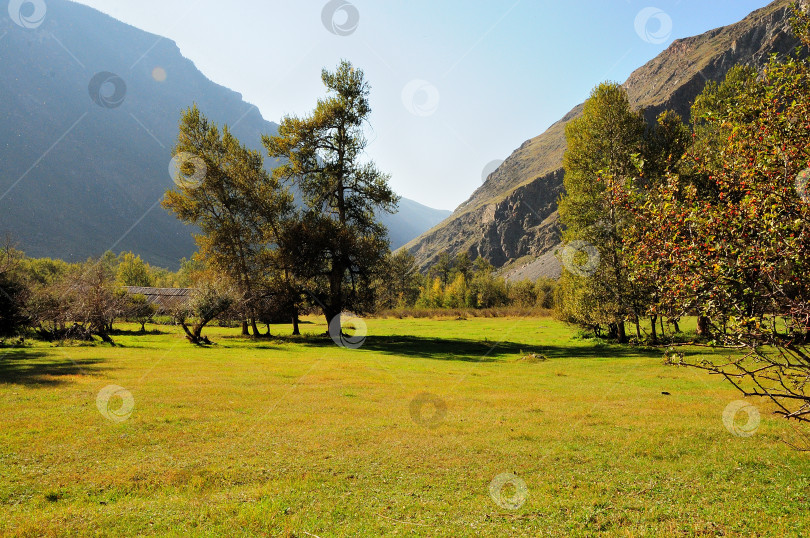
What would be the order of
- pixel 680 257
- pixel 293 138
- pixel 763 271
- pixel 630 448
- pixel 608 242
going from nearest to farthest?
pixel 763 271
pixel 680 257
pixel 630 448
pixel 608 242
pixel 293 138

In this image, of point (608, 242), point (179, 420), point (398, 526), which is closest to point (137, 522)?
point (398, 526)

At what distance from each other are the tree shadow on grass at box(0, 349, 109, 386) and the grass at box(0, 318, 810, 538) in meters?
0.22

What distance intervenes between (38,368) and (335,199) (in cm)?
2991

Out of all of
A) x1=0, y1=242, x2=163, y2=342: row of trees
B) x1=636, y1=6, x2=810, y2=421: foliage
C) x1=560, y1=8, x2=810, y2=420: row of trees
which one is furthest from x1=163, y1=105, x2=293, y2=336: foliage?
x1=636, y1=6, x2=810, y2=421: foliage

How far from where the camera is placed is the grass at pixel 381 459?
6750mm

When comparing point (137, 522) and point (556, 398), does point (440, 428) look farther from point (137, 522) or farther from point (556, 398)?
point (137, 522)

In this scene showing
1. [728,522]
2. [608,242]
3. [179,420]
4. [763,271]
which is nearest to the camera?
[763,271]

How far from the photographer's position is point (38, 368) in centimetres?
1936

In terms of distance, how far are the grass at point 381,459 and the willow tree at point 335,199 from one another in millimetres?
22019

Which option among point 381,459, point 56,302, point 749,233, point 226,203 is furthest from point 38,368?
point 749,233

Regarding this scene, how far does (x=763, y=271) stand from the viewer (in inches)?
211

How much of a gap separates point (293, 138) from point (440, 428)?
37.4 metres

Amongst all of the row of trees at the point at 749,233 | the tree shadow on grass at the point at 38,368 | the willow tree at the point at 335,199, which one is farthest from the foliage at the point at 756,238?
the willow tree at the point at 335,199

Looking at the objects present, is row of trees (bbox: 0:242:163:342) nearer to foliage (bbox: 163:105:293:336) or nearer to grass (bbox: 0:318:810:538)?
foliage (bbox: 163:105:293:336)
